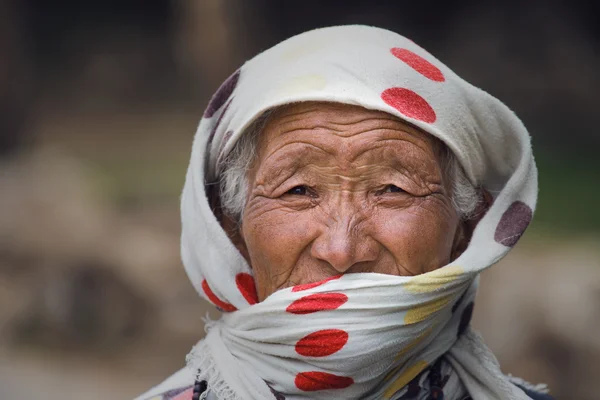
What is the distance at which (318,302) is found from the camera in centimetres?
214

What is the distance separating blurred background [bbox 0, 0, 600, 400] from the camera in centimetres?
613

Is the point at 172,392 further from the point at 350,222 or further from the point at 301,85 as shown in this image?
→ the point at 301,85

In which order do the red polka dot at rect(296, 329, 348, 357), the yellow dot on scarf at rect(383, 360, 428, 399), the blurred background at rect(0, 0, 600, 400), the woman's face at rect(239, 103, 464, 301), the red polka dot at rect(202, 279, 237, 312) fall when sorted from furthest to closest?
the blurred background at rect(0, 0, 600, 400)
the red polka dot at rect(202, 279, 237, 312)
the yellow dot on scarf at rect(383, 360, 428, 399)
the woman's face at rect(239, 103, 464, 301)
the red polka dot at rect(296, 329, 348, 357)

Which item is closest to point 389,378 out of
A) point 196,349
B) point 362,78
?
point 196,349

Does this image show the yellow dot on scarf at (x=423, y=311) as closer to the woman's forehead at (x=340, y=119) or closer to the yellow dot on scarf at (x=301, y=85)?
the woman's forehead at (x=340, y=119)

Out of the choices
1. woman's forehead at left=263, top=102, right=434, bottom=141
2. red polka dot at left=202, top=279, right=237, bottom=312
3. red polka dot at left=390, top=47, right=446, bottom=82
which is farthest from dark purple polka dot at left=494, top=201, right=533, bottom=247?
red polka dot at left=202, top=279, right=237, bottom=312

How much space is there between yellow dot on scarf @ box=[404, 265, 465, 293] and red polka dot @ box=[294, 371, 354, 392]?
1.01 ft

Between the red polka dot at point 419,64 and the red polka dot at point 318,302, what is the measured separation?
69 centimetres

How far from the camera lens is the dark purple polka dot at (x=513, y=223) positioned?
7.74 ft

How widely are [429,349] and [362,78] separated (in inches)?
31.9

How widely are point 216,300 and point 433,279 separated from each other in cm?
70

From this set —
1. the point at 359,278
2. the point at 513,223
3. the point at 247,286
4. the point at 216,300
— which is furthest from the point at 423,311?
the point at 216,300

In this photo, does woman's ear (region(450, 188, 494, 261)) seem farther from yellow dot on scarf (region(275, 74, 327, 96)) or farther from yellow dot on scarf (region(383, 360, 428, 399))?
yellow dot on scarf (region(275, 74, 327, 96))

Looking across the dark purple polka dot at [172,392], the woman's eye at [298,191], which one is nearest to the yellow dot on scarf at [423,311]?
the woman's eye at [298,191]
